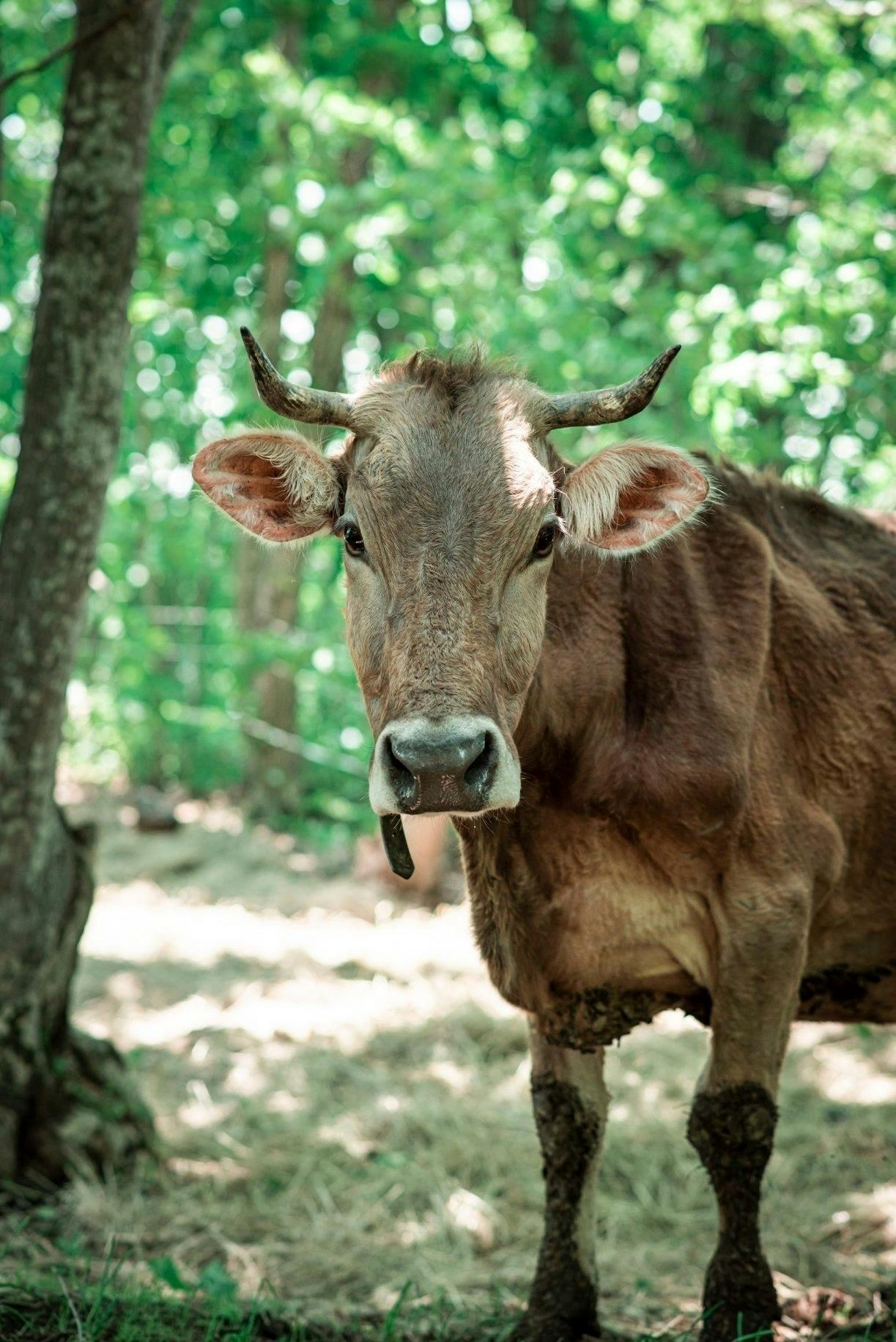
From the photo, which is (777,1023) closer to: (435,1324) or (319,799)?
(435,1324)

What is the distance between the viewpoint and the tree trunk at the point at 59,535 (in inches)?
177

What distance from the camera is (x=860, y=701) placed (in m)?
3.97

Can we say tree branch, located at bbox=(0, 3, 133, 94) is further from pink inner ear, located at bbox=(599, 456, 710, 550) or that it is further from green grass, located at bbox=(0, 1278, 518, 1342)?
green grass, located at bbox=(0, 1278, 518, 1342)

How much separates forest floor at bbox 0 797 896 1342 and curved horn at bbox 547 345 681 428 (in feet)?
7.12

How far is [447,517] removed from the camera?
10.3 feet

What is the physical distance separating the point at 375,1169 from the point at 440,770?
10.6ft

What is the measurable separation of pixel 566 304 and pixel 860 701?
16.2 feet

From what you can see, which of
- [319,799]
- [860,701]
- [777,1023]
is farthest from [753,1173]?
[319,799]

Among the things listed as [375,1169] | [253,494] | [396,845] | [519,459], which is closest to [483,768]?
[396,845]

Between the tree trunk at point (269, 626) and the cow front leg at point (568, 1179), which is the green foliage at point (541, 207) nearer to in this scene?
the tree trunk at point (269, 626)

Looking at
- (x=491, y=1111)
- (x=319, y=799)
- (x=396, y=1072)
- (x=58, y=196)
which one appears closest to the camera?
(x=58, y=196)

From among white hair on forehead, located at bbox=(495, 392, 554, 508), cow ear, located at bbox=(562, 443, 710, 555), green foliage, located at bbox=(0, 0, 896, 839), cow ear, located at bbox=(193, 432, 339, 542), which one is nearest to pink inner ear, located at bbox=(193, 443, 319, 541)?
cow ear, located at bbox=(193, 432, 339, 542)

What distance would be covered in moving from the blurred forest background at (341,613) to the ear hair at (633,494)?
66 cm

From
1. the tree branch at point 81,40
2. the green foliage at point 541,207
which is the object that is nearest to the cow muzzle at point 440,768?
the tree branch at point 81,40
